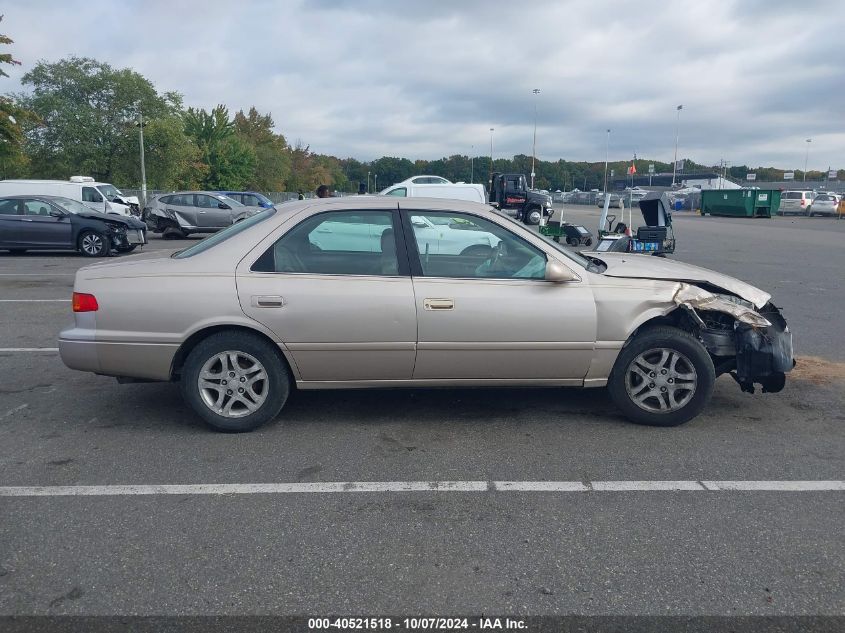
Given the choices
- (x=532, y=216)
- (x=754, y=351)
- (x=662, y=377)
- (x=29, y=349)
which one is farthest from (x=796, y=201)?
(x=29, y=349)

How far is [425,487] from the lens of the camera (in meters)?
4.00

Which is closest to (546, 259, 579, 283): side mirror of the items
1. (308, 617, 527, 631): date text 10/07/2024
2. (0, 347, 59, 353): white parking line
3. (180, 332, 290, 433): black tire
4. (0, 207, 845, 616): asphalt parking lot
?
(0, 207, 845, 616): asphalt parking lot

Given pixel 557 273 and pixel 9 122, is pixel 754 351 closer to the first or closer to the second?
pixel 557 273

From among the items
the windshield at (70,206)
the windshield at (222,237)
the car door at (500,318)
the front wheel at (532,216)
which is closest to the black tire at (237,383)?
the windshield at (222,237)

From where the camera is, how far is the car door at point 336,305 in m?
4.70

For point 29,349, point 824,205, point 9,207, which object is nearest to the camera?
point 29,349

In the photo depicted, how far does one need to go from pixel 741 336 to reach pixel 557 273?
4.69 ft

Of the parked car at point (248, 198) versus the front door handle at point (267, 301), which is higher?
the parked car at point (248, 198)

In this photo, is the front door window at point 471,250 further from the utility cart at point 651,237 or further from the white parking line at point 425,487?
the utility cart at point 651,237

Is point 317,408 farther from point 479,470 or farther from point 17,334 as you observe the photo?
point 17,334

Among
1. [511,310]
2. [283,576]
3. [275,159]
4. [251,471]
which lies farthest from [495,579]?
[275,159]

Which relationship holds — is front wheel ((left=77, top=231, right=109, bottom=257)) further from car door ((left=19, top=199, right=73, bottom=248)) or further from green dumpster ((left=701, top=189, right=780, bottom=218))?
green dumpster ((left=701, top=189, right=780, bottom=218))

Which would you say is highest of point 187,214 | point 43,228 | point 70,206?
point 70,206

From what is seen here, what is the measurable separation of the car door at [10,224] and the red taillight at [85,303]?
14.3m
